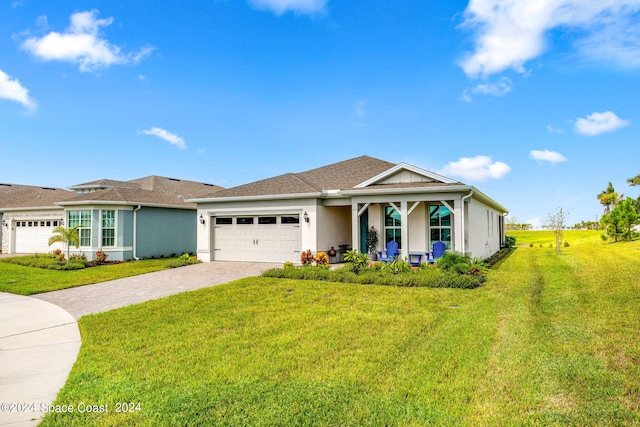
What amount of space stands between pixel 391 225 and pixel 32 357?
13.2 meters

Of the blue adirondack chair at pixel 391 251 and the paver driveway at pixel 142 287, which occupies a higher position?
the blue adirondack chair at pixel 391 251

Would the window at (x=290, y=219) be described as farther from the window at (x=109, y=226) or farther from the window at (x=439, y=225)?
the window at (x=109, y=226)

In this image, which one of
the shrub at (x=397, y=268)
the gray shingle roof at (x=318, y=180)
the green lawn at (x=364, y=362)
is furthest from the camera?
the gray shingle roof at (x=318, y=180)

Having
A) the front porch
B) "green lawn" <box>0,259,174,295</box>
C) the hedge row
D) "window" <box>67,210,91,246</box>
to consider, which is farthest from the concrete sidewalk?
"window" <box>67,210,91,246</box>

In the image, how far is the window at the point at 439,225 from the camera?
15156 millimetres

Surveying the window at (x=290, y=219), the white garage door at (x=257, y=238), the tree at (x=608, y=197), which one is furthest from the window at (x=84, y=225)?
the tree at (x=608, y=197)

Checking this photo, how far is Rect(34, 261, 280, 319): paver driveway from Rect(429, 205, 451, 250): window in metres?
7.13

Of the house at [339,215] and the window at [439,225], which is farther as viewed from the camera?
the window at [439,225]

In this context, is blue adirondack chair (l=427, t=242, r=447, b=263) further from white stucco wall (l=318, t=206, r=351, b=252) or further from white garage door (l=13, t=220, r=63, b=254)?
white garage door (l=13, t=220, r=63, b=254)

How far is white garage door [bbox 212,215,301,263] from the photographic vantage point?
16453 millimetres

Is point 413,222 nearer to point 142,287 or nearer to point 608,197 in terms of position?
point 142,287

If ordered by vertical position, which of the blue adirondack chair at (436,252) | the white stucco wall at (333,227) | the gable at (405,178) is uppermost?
the gable at (405,178)

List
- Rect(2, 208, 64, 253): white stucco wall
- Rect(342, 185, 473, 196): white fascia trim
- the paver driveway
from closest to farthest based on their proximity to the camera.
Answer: the paver driveway → Rect(342, 185, 473, 196): white fascia trim → Rect(2, 208, 64, 253): white stucco wall

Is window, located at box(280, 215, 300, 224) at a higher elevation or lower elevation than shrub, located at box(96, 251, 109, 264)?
higher
